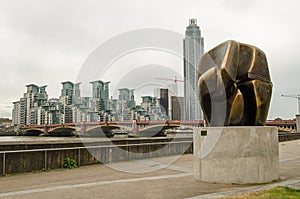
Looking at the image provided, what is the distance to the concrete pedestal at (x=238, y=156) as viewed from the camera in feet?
29.2

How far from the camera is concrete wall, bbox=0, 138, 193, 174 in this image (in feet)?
35.0

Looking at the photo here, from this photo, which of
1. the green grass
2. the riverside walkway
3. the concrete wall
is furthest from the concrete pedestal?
the concrete wall

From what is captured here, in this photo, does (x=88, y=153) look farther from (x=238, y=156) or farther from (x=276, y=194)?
(x=276, y=194)

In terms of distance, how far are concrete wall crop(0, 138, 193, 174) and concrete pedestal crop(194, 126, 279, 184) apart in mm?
5581

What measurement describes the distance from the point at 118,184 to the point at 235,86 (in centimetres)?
457

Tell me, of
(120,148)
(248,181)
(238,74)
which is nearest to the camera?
(248,181)

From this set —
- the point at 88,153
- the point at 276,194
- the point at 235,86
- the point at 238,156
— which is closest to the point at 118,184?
the point at 238,156

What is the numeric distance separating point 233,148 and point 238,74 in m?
2.40

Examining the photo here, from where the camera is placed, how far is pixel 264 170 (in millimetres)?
9094

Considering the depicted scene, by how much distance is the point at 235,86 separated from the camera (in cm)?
966

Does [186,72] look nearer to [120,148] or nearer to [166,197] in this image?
[120,148]

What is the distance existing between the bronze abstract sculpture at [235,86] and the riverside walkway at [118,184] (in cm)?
214

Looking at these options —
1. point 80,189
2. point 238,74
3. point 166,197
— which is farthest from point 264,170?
point 80,189

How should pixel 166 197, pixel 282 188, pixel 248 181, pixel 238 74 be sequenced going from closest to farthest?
pixel 166 197
pixel 282 188
pixel 248 181
pixel 238 74
